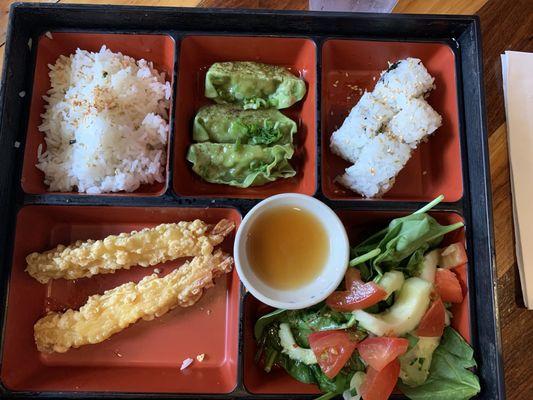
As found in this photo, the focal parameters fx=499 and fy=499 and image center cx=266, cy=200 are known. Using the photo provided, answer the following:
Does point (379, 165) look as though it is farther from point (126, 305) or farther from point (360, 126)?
point (126, 305)

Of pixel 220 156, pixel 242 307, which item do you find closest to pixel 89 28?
pixel 220 156

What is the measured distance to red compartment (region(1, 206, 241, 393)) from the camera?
190 centimetres

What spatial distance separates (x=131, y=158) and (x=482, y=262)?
1453 millimetres

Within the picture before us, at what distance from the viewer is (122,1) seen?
87.3 inches

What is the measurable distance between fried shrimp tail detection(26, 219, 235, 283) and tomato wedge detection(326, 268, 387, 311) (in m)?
0.50

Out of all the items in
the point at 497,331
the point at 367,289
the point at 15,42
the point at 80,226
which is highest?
the point at 15,42

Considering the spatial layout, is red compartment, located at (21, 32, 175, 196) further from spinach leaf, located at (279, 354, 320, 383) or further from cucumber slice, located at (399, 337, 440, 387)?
cucumber slice, located at (399, 337, 440, 387)

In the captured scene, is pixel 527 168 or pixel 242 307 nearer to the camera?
pixel 242 307

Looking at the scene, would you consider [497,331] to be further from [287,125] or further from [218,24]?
[218,24]

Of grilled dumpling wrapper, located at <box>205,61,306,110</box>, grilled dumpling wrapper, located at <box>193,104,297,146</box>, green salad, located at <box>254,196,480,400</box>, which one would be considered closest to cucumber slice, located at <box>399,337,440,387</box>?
green salad, located at <box>254,196,480,400</box>

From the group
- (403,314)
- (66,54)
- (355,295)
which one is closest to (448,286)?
(403,314)

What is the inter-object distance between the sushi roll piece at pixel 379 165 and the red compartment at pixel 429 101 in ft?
0.28

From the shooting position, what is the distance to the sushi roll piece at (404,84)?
6.76ft

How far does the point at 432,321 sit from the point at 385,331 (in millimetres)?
197
